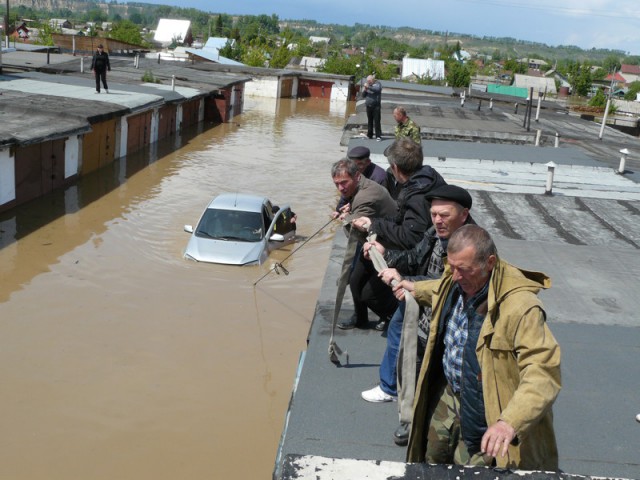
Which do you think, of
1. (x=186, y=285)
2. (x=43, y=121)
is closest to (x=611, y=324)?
(x=186, y=285)

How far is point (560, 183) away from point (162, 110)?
1948cm

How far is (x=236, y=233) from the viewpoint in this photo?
49.1ft

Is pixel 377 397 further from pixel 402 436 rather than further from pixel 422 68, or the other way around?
pixel 422 68

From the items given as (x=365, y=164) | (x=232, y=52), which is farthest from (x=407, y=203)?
(x=232, y=52)

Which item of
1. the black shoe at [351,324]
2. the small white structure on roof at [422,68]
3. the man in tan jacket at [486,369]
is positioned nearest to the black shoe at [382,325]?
the black shoe at [351,324]

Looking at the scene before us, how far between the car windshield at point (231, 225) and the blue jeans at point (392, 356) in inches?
376

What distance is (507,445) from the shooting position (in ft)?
10.6

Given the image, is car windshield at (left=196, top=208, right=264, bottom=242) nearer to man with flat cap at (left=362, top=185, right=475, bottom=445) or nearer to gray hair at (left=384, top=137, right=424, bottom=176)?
gray hair at (left=384, top=137, right=424, bottom=176)

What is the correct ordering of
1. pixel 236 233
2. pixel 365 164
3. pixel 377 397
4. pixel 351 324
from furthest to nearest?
pixel 236 233, pixel 365 164, pixel 351 324, pixel 377 397

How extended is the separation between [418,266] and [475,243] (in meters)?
1.73

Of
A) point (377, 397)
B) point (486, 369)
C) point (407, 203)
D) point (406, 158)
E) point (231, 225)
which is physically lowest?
point (231, 225)

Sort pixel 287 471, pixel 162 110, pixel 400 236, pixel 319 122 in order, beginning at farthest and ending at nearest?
pixel 319 122 → pixel 162 110 → pixel 400 236 → pixel 287 471

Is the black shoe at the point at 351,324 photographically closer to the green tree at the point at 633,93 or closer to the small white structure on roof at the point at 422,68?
the small white structure on roof at the point at 422,68

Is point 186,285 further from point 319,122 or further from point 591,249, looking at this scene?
point 319,122
